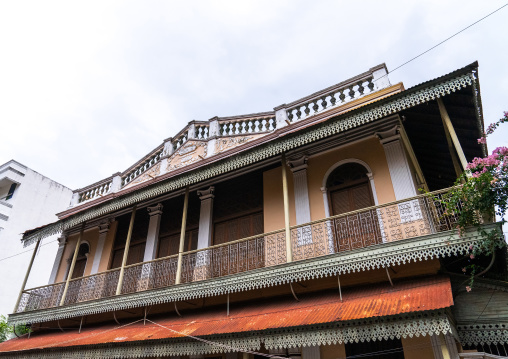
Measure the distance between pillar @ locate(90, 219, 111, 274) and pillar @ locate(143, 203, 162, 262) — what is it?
191cm

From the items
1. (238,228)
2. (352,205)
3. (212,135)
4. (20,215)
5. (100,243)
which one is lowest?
(352,205)

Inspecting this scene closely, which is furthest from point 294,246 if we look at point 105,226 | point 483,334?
point 105,226

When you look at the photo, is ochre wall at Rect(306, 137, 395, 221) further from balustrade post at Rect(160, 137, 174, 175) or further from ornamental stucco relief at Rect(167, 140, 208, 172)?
balustrade post at Rect(160, 137, 174, 175)

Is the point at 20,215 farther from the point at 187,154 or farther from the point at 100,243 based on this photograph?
the point at 187,154

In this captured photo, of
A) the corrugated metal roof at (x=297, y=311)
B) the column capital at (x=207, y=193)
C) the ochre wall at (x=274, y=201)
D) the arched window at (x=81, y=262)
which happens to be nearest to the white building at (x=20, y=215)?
the arched window at (x=81, y=262)

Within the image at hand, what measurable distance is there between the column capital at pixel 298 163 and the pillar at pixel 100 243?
260 inches

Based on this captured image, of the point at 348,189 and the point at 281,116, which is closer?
the point at 348,189

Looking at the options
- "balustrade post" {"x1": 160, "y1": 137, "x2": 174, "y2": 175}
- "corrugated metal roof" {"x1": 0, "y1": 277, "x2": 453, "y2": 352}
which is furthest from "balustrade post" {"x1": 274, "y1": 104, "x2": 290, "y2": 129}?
"corrugated metal roof" {"x1": 0, "y1": 277, "x2": 453, "y2": 352}

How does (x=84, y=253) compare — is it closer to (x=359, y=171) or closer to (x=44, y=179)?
(x=359, y=171)

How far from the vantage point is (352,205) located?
727cm

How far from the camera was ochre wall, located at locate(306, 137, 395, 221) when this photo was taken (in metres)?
6.98

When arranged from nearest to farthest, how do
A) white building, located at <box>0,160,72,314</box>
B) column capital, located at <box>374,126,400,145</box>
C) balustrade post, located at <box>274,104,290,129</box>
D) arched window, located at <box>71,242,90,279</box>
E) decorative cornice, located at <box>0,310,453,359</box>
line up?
decorative cornice, located at <box>0,310,453,359</box>
column capital, located at <box>374,126,400,145</box>
balustrade post, located at <box>274,104,290,129</box>
arched window, located at <box>71,242,90,279</box>
white building, located at <box>0,160,72,314</box>

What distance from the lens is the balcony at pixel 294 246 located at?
6.09 m

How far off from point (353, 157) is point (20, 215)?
1829 cm
